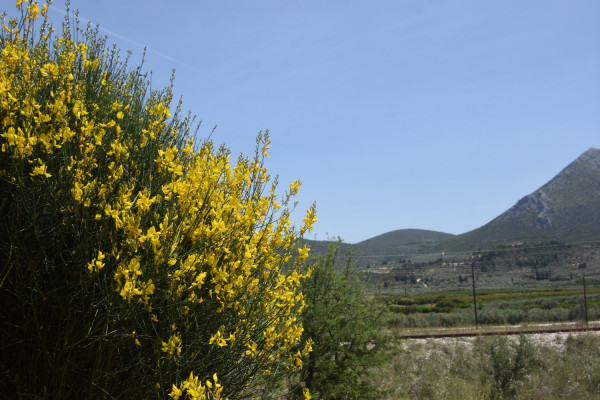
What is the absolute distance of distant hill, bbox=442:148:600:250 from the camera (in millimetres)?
105688

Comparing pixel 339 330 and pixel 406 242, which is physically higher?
pixel 406 242

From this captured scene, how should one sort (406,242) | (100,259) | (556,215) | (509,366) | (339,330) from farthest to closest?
(406,242) → (556,215) → (509,366) → (339,330) → (100,259)

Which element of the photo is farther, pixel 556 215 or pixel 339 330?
pixel 556 215

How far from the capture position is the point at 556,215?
11856 cm

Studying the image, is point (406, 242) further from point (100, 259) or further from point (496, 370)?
point (100, 259)

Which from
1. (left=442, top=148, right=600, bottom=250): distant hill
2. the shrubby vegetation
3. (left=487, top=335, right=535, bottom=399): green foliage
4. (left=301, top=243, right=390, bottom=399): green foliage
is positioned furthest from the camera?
(left=442, top=148, right=600, bottom=250): distant hill

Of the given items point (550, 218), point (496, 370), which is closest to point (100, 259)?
point (496, 370)

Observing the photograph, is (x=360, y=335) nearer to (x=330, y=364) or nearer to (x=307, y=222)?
(x=330, y=364)

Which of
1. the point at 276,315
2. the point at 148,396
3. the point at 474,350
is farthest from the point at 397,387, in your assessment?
the point at 148,396

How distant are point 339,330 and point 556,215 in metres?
125

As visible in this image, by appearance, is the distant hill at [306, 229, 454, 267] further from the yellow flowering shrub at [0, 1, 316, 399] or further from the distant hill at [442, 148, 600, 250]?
the yellow flowering shrub at [0, 1, 316, 399]

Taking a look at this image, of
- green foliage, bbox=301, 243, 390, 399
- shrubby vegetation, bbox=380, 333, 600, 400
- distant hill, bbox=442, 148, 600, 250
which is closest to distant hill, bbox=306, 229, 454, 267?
distant hill, bbox=442, 148, 600, 250

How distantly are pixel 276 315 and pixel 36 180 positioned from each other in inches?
80.7

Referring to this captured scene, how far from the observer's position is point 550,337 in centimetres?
1830
